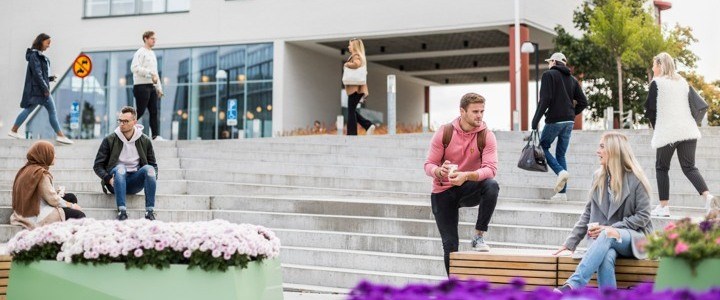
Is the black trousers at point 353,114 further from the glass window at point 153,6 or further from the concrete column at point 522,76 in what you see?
the glass window at point 153,6

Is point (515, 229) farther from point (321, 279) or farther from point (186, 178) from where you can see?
point (186, 178)

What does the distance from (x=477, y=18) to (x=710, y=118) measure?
14950 millimetres

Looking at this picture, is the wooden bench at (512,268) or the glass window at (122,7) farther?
the glass window at (122,7)

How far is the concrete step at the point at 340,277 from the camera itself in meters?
8.71

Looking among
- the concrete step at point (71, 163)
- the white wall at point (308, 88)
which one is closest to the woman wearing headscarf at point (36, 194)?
the concrete step at point (71, 163)

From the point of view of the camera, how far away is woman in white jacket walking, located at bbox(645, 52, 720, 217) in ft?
31.3

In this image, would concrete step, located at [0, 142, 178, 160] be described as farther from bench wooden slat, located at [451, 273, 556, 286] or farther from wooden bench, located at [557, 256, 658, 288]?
wooden bench, located at [557, 256, 658, 288]

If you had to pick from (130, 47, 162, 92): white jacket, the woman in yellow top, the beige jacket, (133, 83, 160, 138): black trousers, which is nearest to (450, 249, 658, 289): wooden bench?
the beige jacket

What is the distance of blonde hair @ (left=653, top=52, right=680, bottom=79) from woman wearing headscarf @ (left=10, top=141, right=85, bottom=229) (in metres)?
6.21

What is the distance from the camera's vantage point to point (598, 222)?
6652 mm

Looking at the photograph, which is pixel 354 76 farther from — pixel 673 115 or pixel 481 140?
pixel 481 140

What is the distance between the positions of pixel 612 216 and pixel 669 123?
3428 mm

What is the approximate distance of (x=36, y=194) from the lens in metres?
8.63

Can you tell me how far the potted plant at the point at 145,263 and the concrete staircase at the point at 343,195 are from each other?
320cm
